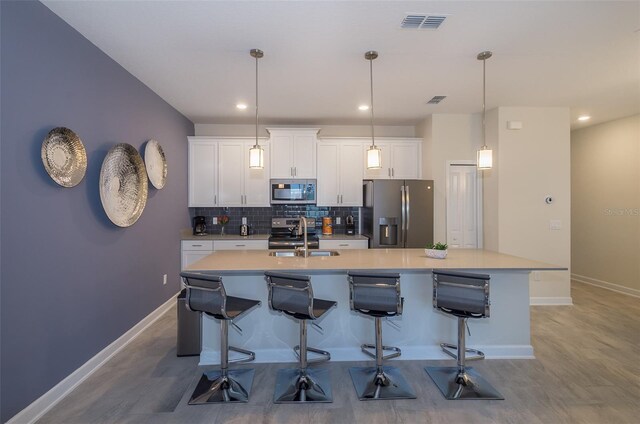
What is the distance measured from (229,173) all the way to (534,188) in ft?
15.1

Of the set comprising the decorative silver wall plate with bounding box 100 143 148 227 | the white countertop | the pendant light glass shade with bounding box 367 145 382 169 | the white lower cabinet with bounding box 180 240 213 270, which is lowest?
the white lower cabinet with bounding box 180 240 213 270

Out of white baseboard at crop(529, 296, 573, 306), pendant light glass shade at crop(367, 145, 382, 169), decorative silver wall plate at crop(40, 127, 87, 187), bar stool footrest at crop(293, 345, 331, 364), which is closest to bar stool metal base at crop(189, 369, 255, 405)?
bar stool footrest at crop(293, 345, 331, 364)

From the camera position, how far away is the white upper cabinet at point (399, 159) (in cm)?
507

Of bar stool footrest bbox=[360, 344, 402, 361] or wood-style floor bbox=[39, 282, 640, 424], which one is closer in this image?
wood-style floor bbox=[39, 282, 640, 424]

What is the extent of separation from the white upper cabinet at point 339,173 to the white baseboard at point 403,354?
2627 mm

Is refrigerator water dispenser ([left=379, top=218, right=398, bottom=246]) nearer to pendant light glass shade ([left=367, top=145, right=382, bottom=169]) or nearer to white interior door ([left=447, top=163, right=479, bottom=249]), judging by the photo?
white interior door ([left=447, top=163, right=479, bottom=249])

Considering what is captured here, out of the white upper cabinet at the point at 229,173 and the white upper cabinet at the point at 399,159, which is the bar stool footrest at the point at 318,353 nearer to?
the white upper cabinet at the point at 229,173

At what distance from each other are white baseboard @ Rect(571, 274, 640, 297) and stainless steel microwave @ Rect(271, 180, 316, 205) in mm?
5138

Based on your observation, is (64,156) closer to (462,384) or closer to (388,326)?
(388,326)

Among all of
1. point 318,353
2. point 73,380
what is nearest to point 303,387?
point 318,353

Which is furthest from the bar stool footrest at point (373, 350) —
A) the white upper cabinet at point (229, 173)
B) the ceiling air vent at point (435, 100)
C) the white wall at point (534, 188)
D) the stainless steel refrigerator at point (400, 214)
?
the ceiling air vent at point (435, 100)

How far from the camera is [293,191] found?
4984 millimetres

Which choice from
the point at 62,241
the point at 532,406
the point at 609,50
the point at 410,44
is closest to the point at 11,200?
the point at 62,241

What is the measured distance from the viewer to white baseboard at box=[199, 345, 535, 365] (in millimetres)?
2795
